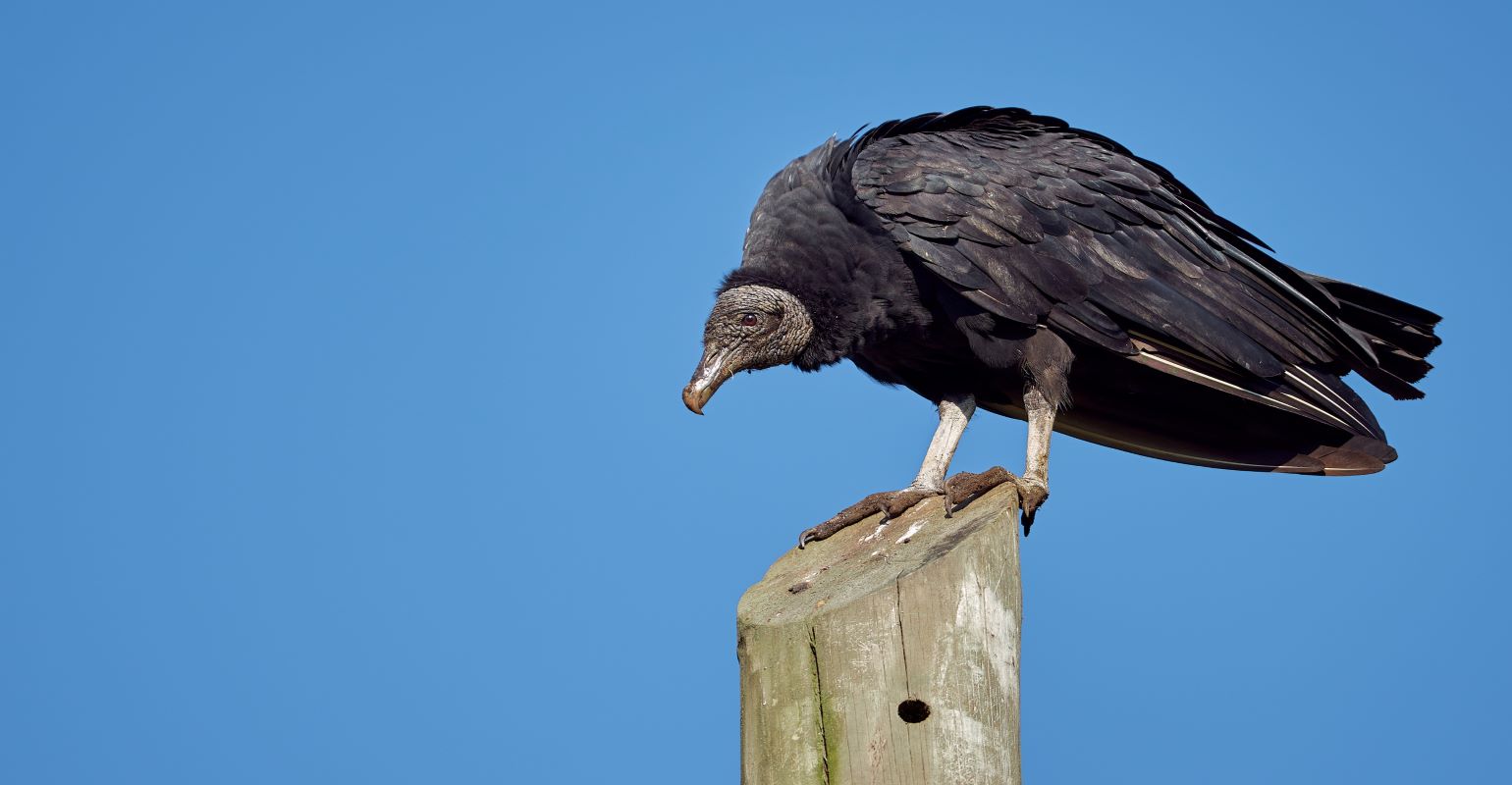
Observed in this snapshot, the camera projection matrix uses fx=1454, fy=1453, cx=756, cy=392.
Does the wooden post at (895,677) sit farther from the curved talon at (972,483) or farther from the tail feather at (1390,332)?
the tail feather at (1390,332)

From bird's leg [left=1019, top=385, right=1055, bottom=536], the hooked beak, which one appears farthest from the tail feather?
the hooked beak

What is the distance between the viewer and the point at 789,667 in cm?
300

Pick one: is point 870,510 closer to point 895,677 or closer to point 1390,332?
point 895,677

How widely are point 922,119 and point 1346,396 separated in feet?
5.64

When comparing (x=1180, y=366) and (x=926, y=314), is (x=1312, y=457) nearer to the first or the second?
(x=1180, y=366)

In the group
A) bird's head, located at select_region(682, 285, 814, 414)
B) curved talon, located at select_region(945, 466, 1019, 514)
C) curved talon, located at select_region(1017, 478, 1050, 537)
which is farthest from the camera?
bird's head, located at select_region(682, 285, 814, 414)

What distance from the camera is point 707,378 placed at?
4.61m

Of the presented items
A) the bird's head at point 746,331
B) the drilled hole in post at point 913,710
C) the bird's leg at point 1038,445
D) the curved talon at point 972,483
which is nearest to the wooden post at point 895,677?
the drilled hole in post at point 913,710

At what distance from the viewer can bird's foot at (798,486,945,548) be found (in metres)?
4.07

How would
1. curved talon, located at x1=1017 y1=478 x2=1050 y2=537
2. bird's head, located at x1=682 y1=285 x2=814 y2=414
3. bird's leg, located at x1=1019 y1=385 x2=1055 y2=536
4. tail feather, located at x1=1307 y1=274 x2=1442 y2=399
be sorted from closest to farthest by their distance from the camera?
curved talon, located at x1=1017 y1=478 x2=1050 y2=537 → bird's leg, located at x1=1019 y1=385 x2=1055 y2=536 → bird's head, located at x1=682 y1=285 x2=814 y2=414 → tail feather, located at x1=1307 y1=274 x2=1442 y2=399

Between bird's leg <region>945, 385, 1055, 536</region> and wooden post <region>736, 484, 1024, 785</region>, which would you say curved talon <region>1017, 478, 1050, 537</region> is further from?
wooden post <region>736, 484, 1024, 785</region>

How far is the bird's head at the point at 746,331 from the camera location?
4652 mm

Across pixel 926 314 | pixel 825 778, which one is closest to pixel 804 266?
pixel 926 314

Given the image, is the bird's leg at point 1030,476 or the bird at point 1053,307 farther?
the bird at point 1053,307
